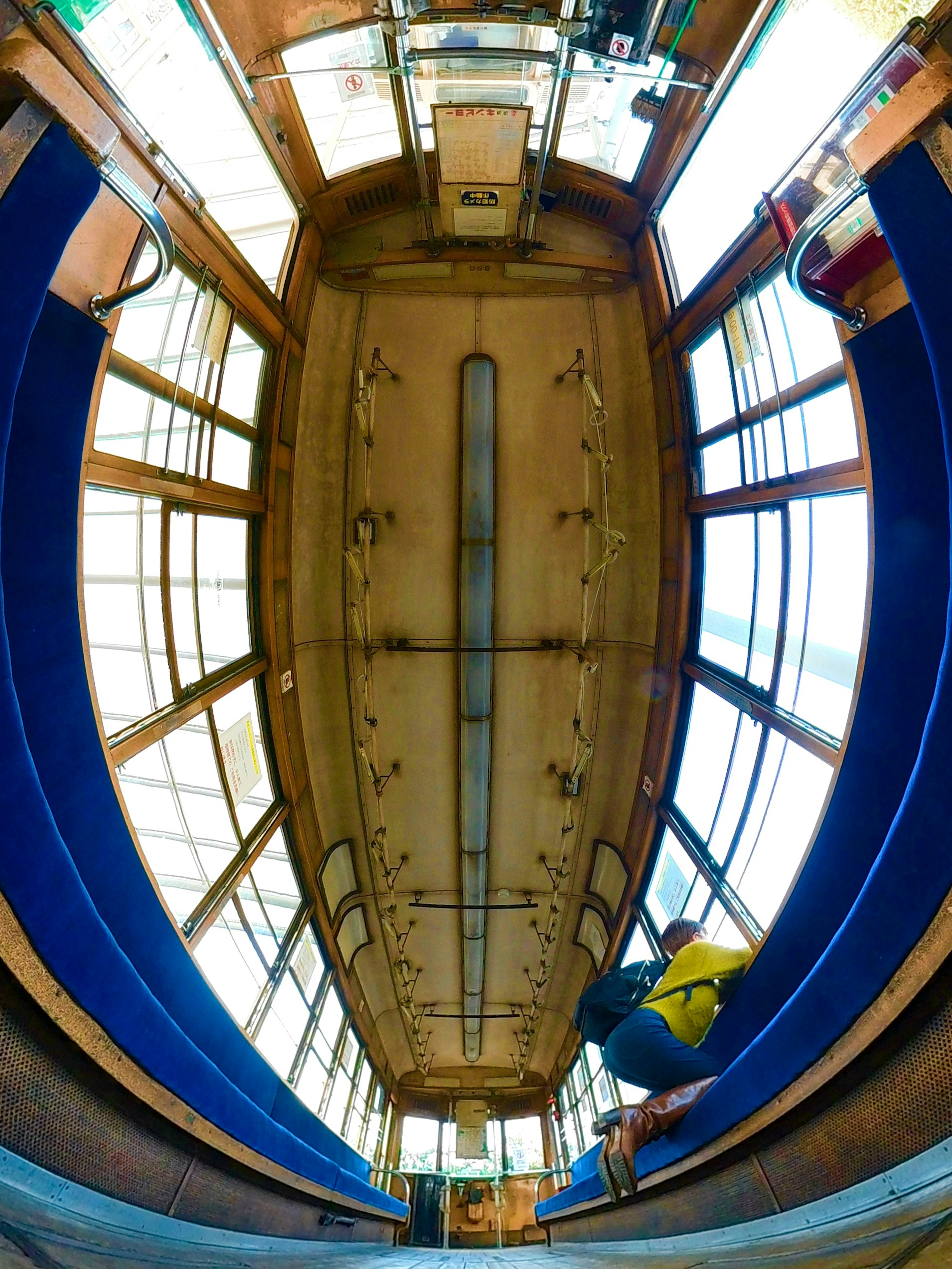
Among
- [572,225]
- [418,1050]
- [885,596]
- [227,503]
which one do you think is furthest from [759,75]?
[418,1050]

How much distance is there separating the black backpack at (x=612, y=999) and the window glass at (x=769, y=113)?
A: 4.79 meters

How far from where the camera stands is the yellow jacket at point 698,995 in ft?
10.1

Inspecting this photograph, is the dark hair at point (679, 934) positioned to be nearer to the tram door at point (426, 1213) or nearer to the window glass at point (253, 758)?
the window glass at point (253, 758)

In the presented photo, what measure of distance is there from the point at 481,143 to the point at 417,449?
→ 2165mm

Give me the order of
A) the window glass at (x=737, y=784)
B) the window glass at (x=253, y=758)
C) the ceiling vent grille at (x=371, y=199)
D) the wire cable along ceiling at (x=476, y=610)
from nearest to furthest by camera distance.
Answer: the window glass at (x=737, y=784) → the window glass at (x=253, y=758) → the ceiling vent grille at (x=371, y=199) → the wire cable along ceiling at (x=476, y=610)

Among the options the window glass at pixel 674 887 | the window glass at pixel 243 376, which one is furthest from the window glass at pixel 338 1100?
the window glass at pixel 243 376

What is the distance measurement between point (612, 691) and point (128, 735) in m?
3.92

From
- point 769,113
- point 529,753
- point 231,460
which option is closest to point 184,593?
point 231,460

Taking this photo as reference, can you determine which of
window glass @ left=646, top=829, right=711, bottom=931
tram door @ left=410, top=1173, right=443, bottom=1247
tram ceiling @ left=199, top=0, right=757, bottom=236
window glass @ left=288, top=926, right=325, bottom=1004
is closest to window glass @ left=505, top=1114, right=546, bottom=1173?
tram door @ left=410, top=1173, right=443, bottom=1247

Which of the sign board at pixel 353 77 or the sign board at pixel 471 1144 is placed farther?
the sign board at pixel 471 1144

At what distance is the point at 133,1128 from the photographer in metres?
1.96

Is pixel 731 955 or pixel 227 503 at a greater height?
pixel 227 503

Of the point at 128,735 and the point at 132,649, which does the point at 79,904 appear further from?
the point at 132,649

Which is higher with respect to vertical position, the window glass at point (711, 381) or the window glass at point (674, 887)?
the window glass at point (711, 381)
